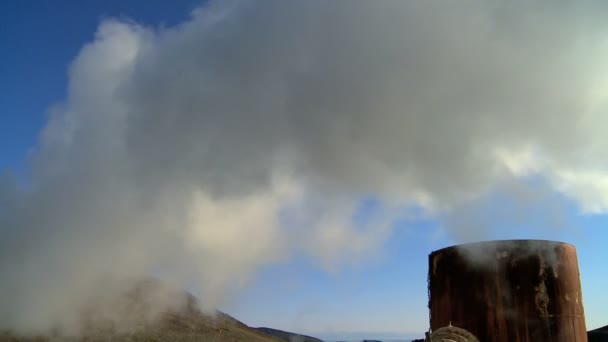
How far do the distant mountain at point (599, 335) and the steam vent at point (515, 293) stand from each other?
14.0m

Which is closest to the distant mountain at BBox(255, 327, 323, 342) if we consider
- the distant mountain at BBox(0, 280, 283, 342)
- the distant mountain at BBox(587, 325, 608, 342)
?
the distant mountain at BBox(0, 280, 283, 342)

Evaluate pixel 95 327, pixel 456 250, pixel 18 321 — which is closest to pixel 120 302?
pixel 95 327

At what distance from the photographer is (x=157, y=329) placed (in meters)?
33.9

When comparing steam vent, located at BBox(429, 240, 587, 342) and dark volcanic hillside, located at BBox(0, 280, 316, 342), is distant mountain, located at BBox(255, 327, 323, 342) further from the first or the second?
steam vent, located at BBox(429, 240, 587, 342)

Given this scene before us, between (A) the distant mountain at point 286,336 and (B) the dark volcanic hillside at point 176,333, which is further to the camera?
(A) the distant mountain at point 286,336

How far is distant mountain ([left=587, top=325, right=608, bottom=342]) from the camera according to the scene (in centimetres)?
1680

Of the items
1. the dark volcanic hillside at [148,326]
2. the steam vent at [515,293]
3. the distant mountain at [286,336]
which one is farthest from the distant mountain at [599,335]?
the distant mountain at [286,336]

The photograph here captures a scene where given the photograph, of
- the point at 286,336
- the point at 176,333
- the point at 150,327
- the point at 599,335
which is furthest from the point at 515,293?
the point at 286,336

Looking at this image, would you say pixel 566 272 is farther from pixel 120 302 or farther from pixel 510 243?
pixel 120 302

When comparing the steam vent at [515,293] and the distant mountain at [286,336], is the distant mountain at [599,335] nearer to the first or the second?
the steam vent at [515,293]

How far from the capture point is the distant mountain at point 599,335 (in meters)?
16.8

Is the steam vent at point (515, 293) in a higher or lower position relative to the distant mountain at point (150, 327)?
lower

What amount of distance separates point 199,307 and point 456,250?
130ft

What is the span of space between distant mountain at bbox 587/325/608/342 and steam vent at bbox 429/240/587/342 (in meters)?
14.0
